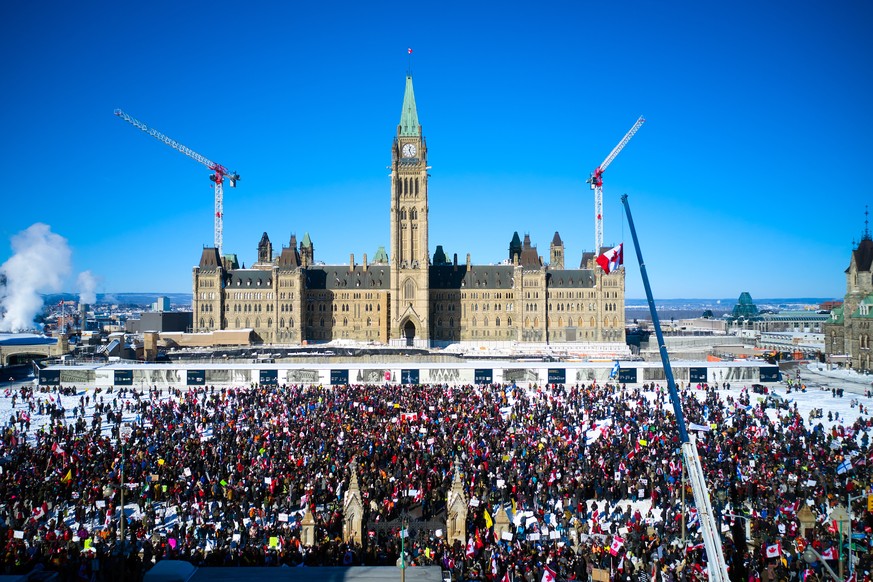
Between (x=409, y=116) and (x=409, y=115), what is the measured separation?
0.53ft

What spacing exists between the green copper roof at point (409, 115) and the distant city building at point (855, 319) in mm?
63751

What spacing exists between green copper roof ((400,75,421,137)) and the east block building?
0.16 m

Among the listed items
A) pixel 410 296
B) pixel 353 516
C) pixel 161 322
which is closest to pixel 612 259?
pixel 353 516

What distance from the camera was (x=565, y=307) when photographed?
10444 centimetres

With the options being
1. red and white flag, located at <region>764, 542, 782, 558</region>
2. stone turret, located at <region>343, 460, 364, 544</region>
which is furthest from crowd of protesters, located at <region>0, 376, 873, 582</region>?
stone turret, located at <region>343, 460, 364, 544</region>

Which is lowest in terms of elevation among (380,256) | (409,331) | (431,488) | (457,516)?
(431,488)

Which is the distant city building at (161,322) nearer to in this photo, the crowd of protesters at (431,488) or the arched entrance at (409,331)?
the arched entrance at (409,331)

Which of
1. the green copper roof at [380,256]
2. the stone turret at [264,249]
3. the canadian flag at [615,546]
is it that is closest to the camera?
the canadian flag at [615,546]

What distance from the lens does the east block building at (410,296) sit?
10119 cm

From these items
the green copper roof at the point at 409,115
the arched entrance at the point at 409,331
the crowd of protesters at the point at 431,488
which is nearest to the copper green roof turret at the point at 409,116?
the green copper roof at the point at 409,115

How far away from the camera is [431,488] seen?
1030 inches

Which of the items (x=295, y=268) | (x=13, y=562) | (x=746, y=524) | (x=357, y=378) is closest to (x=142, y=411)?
(x=357, y=378)

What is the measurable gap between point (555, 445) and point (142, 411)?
89.6ft

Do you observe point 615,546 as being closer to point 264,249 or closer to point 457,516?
point 457,516
